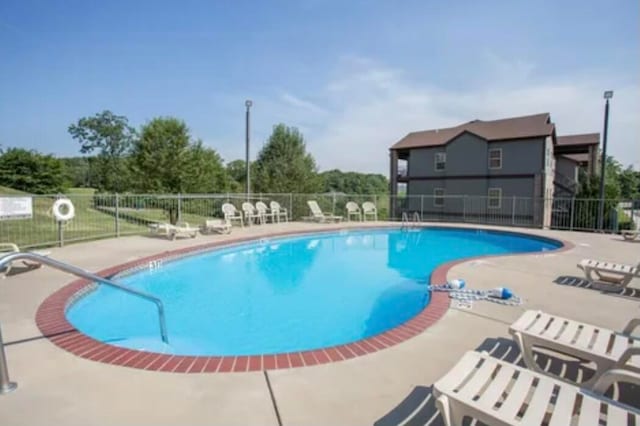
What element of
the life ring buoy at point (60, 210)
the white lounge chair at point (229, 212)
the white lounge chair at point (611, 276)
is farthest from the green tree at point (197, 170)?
the white lounge chair at point (611, 276)

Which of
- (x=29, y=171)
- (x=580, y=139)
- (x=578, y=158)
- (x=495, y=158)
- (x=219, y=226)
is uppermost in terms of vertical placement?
(x=580, y=139)

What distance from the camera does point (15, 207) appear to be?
6.68 meters

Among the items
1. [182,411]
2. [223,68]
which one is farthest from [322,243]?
[182,411]

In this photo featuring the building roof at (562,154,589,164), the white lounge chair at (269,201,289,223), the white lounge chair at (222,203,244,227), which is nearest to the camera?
the white lounge chair at (222,203,244,227)

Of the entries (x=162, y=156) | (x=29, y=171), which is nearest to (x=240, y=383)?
(x=162, y=156)

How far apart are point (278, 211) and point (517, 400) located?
509 inches

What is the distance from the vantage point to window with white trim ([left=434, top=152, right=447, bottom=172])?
70.1ft

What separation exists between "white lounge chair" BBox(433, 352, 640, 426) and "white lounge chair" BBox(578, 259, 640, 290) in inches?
156

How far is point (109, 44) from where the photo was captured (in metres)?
11.5

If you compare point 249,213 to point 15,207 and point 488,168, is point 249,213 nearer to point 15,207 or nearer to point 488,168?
point 15,207

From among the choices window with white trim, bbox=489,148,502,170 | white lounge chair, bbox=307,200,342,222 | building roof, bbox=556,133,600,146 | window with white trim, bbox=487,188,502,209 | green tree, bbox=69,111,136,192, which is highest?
green tree, bbox=69,111,136,192

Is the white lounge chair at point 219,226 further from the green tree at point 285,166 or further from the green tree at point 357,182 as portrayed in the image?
the green tree at point 357,182

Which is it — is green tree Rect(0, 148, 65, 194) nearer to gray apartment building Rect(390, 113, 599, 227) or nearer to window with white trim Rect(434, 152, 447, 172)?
gray apartment building Rect(390, 113, 599, 227)

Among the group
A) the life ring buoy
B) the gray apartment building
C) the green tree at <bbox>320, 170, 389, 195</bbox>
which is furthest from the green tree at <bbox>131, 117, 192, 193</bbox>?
the green tree at <bbox>320, 170, 389, 195</bbox>
